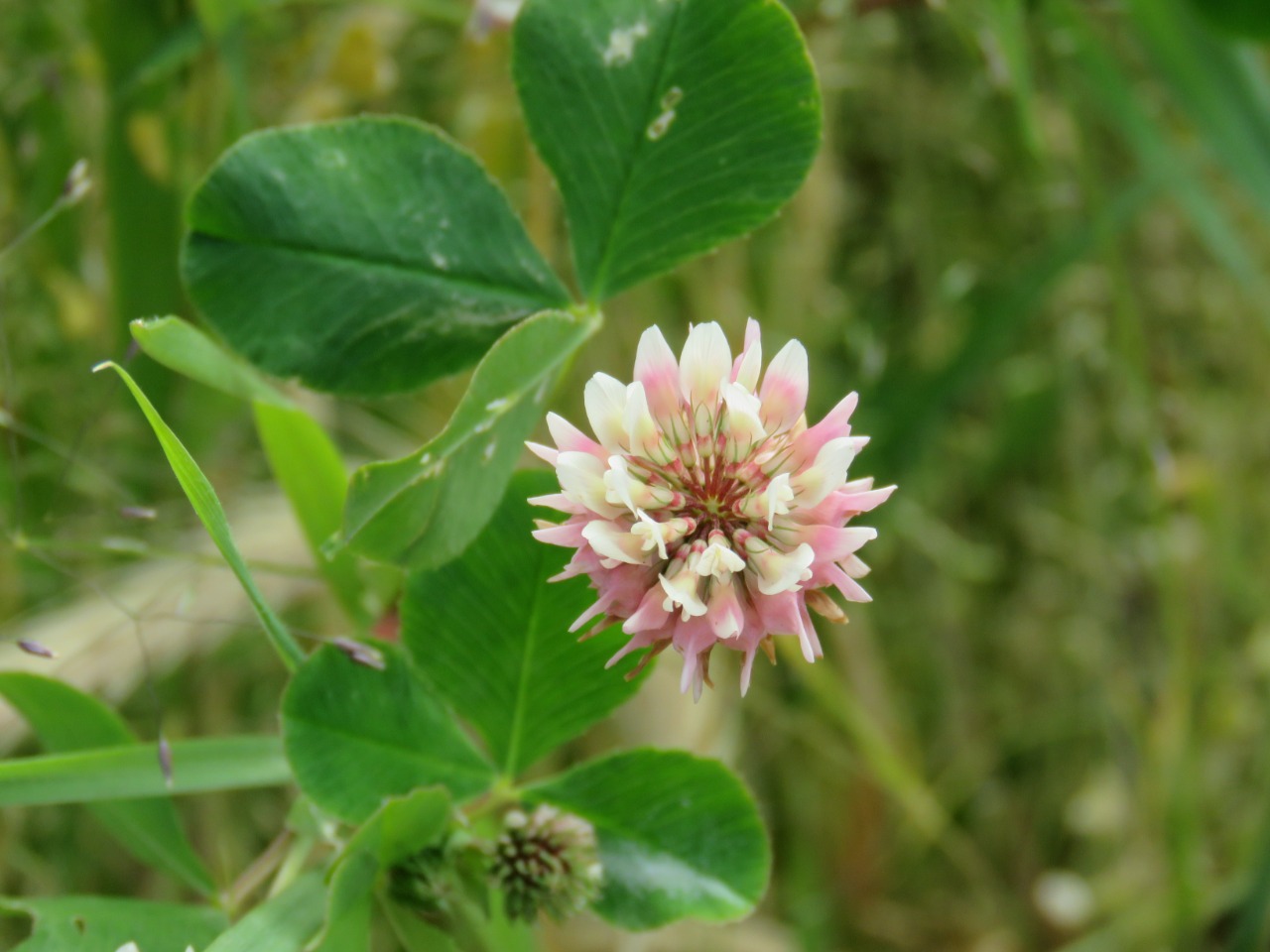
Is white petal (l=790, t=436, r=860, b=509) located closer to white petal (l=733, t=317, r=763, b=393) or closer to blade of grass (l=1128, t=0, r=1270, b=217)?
white petal (l=733, t=317, r=763, b=393)

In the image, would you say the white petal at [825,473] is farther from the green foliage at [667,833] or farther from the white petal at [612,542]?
the green foliage at [667,833]

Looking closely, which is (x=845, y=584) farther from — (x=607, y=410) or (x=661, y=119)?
(x=661, y=119)

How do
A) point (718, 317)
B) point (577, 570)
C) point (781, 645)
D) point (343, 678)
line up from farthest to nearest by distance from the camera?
point (718, 317) → point (781, 645) → point (343, 678) → point (577, 570)

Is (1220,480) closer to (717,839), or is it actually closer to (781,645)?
(781,645)

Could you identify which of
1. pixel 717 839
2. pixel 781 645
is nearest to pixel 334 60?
pixel 781 645

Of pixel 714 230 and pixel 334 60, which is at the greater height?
pixel 334 60

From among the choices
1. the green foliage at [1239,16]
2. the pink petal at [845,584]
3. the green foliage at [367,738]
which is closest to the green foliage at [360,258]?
the green foliage at [367,738]

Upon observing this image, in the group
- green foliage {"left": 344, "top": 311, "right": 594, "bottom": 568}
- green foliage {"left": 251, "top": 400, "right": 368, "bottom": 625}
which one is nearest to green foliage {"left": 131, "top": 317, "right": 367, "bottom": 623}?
green foliage {"left": 251, "top": 400, "right": 368, "bottom": 625}

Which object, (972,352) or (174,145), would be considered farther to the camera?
(972,352)
